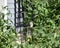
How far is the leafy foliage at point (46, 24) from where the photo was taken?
5.63 metres

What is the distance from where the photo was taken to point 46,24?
19.1 feet

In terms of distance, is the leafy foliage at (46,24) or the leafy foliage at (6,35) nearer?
the leafy foliage at (6,35)

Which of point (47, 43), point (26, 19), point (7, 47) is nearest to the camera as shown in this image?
point (7, 47)

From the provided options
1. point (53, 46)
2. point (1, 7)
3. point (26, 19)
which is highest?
point (1, 7)

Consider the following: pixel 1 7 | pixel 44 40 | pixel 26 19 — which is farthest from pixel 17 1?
pixel 44 40

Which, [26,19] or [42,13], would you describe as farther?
[26,19]

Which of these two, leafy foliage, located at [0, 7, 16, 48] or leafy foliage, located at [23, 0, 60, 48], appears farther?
leafy foliage, located at [23, 0, 60, 48]

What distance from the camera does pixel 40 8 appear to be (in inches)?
226

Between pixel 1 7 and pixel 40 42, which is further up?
pixel 1 7

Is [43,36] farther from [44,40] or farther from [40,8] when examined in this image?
[40,8]

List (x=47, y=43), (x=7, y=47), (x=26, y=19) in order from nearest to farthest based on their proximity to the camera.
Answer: (x=7, y=47) < (x=47, y=43) < (x=26, y=19)

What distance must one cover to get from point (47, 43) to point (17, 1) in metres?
1.46

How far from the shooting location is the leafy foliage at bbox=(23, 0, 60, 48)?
563 centimetres

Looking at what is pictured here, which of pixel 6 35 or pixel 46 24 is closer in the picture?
pixel 6 35
